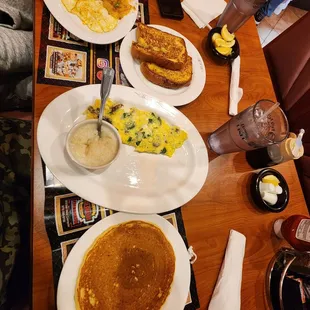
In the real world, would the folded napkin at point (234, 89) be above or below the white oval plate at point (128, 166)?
above

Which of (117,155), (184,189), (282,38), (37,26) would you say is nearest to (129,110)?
(117,155)

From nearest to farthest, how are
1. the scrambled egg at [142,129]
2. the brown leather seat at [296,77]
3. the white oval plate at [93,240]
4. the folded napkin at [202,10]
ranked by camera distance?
the white oval plate at [93,240] → the scrambled egg at [142,129] → the folded napkin at [202,10] → the brown leather seat at [296,77]

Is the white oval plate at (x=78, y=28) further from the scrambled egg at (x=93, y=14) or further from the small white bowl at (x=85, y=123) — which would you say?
the small white bowl at (x=85, y=123)

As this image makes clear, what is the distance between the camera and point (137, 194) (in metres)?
1.02

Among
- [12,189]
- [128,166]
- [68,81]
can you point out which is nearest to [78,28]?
[68,81]

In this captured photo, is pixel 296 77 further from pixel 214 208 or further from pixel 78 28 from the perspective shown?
pixel 78 28

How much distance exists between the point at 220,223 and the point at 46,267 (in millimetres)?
650

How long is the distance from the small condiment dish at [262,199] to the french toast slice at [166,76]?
502 mm

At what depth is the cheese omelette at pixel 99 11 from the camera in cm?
117

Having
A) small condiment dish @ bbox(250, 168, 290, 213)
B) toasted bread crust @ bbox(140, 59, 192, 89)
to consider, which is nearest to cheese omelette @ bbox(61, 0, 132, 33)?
toasted bread crust @ bbox(140, 59, 192, 89)

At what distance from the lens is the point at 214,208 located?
115 centimetres

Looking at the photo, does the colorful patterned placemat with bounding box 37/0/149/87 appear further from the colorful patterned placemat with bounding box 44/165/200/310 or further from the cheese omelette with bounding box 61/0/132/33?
the colorful patterned placemat with bounding box 44/165/200/310

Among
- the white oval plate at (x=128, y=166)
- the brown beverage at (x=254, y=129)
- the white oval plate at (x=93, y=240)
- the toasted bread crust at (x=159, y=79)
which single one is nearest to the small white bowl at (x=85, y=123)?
the white oval plate at (x=128, y=166)

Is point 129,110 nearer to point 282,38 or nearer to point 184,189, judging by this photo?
point 184,189
